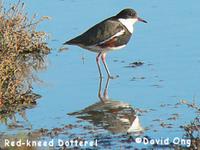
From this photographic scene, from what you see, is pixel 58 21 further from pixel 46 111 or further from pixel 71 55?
pixel 46 111

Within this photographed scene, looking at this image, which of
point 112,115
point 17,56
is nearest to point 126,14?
point 17,56

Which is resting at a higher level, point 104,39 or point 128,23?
point 128,23

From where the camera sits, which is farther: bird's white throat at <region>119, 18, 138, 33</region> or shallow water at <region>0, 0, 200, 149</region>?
bird's white throat at <region>119, 18, 138, 33</region>

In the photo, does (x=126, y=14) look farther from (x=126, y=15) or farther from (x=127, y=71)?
(x=127, y=71)

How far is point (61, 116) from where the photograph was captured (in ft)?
29.1

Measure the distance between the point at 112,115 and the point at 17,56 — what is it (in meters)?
2.59

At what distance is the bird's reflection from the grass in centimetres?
72

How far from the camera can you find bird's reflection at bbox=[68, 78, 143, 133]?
27.5 feet

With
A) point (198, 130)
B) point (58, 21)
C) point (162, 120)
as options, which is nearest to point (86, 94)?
point (162, 120)

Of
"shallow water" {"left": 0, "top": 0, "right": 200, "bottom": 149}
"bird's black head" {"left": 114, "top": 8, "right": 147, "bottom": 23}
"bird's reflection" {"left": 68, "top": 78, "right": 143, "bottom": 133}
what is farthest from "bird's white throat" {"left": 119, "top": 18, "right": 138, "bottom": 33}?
"bird's reflection" {"left": 68, "top": 78, "right": 143, "bottom": 133}

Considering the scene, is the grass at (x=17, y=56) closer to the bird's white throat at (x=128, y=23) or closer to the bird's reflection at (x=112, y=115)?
the bird's reflection at (x=112, y=115)

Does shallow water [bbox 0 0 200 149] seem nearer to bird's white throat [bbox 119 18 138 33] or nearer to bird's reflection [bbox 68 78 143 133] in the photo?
bird's reflection [bbox 68 78 143 133]

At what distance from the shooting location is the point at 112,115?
349 inches

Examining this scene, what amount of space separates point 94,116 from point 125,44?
7.49 ft
